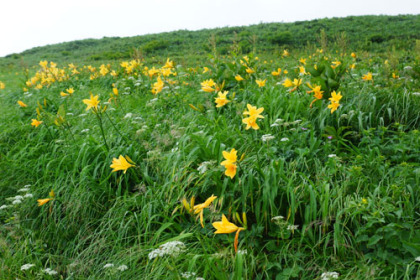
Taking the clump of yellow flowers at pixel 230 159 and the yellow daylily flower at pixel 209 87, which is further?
the yellow daylily flower at pixel 209 87

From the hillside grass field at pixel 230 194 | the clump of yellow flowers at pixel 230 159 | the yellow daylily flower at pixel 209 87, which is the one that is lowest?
the hillside grass field at pixel 230 194

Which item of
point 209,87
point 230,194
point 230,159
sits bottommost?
point 230,194

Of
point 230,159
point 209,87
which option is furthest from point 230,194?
point 209,87

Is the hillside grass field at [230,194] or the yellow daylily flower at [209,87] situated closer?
the hillside grass field at [230,194]

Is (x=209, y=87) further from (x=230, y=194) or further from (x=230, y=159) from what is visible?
(x=230, y=159)

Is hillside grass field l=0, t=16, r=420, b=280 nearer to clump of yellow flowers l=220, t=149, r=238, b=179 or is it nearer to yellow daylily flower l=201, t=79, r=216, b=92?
clump of yellow flowers l=220, t=149, r=238, b=179

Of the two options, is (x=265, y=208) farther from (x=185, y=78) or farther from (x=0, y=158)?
(x=185, y=78)

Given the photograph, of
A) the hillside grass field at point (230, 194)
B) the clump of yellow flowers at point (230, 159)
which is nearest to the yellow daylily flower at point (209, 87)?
the hillside grass field at point (230, 194)

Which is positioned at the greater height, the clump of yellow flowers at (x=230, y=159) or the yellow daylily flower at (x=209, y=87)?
the yellow daylily flower at (x=209, y=87)

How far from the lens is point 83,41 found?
28.4 m

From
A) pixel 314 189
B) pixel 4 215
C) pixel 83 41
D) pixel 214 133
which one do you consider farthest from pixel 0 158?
pixel 83 41

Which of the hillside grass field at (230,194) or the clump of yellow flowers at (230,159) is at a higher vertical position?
the clump of yellow flowers at (230,159)

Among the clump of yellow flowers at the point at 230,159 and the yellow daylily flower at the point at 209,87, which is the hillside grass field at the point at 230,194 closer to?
the clump of yellow flowers at the point at 230,159

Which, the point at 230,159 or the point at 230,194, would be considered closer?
the point at 230,159
